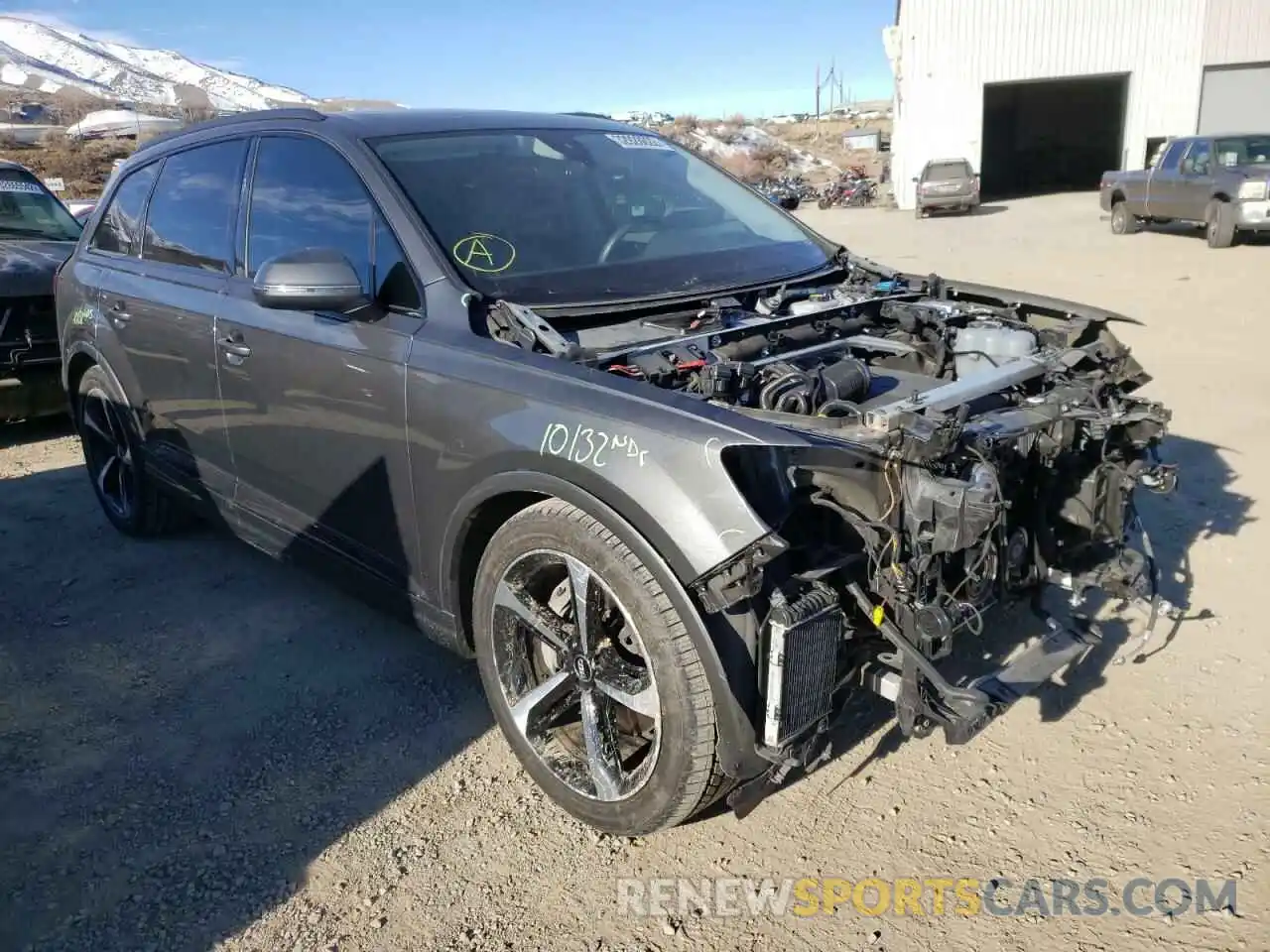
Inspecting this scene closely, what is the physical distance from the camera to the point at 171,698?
12.3 feet

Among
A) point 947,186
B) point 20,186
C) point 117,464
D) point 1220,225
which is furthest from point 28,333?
point 947,186

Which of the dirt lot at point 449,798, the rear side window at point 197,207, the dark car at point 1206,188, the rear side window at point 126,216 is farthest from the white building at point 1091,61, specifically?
the rear side window at point 197,207

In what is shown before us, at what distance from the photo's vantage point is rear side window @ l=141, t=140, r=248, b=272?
13.4 ft

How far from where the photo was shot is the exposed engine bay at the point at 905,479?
7.99 ft

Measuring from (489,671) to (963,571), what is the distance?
1445 millimetres

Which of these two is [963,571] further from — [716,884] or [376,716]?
[376,716]

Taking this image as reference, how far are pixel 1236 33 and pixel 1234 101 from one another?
1640mm

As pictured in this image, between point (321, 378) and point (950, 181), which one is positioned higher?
point (321, 378)

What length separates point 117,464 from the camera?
533 centimetres

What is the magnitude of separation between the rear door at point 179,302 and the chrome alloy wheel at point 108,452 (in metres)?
0.39

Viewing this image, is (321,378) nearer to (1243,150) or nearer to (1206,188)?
(1206,188)

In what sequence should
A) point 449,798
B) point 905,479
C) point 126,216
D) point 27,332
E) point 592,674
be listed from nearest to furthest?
point 905,479 < point 592,674 < point 449,798 < point 126,216 < point 27,332

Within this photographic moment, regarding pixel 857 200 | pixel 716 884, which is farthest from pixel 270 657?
pixel 857 200

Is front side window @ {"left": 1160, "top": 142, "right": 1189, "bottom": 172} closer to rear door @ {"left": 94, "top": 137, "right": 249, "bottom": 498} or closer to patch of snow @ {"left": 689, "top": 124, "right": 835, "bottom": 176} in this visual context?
rear door @ {"left": 94, "top": 137, "right": 249, "bottom": 498}
